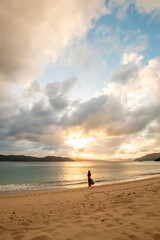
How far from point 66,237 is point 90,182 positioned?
2044 cm

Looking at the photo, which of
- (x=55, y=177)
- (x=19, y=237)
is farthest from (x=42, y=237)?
(x=55, y=177)

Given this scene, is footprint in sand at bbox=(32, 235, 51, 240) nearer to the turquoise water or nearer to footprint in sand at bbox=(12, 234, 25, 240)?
footprint in sand at bbox=(12, 234, 25, 240)

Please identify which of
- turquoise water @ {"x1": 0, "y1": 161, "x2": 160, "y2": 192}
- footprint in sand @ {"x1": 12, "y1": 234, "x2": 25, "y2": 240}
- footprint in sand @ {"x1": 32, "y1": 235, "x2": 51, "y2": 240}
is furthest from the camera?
turquoise water @ {"x1": 0, "y1": 161, "x2": 160, "y2": 192}

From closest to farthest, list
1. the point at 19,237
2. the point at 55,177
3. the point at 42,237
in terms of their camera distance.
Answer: the point at 42,237
the point at 19,237
the point at 55,177

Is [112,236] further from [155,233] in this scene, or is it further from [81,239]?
[155,233]

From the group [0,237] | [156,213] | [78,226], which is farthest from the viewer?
[156,213]

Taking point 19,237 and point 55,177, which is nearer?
point 19,237

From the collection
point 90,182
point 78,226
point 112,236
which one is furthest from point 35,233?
point 90,182

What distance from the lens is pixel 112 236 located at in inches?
176

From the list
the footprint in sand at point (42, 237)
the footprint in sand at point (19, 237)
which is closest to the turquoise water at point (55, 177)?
the footprint in sand at point (19, 237)

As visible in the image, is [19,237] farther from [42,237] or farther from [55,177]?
[55,177]

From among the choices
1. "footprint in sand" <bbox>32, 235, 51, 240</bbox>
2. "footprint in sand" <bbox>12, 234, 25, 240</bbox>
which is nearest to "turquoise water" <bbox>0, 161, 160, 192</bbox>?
"footprint in sand" <bbox>12, 234, 25, 240</bbox>

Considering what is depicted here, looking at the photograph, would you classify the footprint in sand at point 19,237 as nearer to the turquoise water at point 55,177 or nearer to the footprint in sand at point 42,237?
the footprint in sand at point 42,237

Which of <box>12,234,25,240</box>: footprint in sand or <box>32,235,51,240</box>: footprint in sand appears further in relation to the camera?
<box>12,234,25,240</box>: footprint in sand
